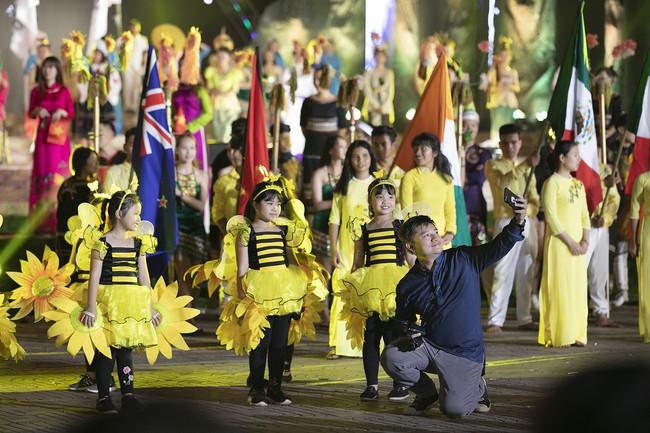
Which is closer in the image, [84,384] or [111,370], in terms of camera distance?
[111,370]

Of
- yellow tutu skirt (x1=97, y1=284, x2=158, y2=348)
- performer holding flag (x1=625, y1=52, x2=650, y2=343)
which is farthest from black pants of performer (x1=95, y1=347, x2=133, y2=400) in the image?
performer holding flag (x1=625, y1=52, x2=650, y2=343)

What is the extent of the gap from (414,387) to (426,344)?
0.31 meters

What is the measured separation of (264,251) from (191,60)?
39.5 ft

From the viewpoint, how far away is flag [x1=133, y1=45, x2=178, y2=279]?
9805mm

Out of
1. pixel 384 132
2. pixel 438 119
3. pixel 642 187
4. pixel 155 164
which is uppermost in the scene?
pixel 438 119

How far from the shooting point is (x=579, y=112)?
35.2ft

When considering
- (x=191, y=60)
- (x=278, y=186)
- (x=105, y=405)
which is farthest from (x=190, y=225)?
(x=191, y=60)

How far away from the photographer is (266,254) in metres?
7.04

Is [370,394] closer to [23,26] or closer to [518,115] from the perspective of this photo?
[518,115]

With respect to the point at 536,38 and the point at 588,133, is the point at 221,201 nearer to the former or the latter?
the point at 588,133

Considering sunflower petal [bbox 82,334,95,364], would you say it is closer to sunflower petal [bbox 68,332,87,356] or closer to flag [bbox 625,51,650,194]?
sunflower petal [bbox 68,332,87,356]

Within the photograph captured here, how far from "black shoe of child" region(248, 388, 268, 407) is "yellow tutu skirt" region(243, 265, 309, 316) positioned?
1.54ft

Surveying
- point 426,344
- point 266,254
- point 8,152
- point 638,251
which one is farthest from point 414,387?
point 8,152

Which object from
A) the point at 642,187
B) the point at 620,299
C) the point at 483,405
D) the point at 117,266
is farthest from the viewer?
the point at 620,299
